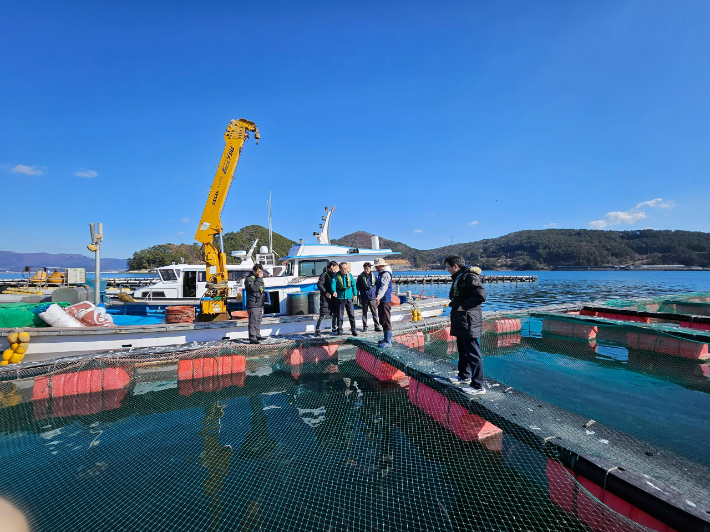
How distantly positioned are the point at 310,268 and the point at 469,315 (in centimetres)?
788

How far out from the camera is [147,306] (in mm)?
11664

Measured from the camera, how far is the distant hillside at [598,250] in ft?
391

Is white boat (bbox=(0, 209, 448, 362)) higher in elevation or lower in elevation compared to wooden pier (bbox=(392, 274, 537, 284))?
higher

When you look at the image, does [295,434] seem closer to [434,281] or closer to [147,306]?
[147,306]

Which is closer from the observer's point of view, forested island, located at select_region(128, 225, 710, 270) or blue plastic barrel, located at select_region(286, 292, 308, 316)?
blue plastic barrel, located at select_region(286, 292, 308, 316)

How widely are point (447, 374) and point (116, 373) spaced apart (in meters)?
6.35

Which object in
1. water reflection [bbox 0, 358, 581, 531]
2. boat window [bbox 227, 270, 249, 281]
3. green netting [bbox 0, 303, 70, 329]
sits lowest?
water reflection [bbox 0, 358, 581, 531]

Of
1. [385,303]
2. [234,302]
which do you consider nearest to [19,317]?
[234,302]

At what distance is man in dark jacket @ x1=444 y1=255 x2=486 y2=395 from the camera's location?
419 cm

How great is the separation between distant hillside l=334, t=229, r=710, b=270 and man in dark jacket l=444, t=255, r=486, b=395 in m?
113

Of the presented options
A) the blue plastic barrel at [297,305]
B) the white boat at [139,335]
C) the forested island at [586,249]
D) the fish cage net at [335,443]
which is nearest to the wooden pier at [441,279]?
the blue plastic barrel at [297,305]

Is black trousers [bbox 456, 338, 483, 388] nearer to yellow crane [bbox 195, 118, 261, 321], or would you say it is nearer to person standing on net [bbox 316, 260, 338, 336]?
person standing on net [bbox 316, 260, 338, 336]

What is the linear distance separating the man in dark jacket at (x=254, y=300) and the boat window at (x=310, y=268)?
392 centimetres

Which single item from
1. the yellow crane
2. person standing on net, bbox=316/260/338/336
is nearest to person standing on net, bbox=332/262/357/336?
person standing on net, bbox=316/260/338/336
